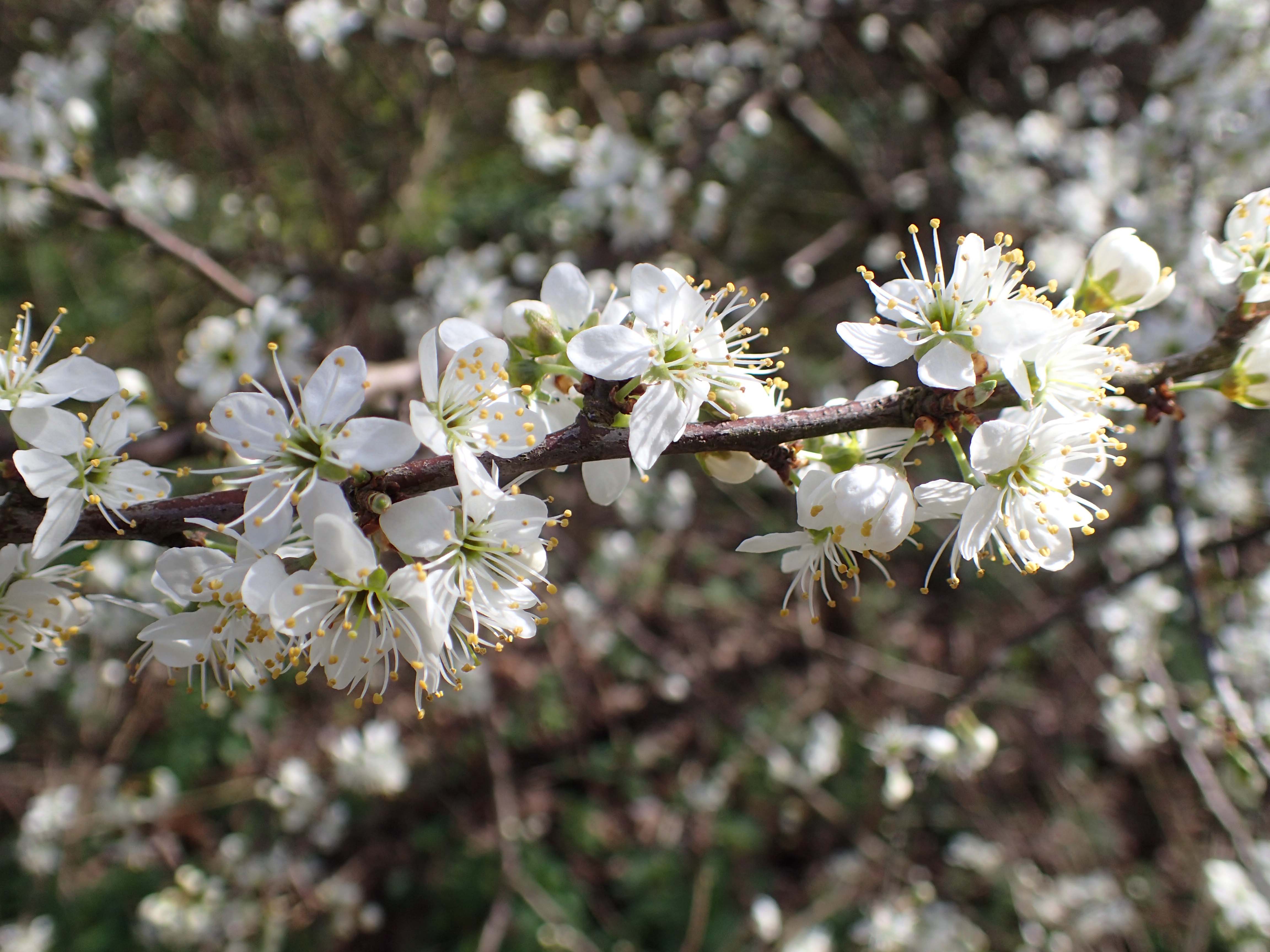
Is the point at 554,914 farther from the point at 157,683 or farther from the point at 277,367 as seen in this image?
the point at 277,367

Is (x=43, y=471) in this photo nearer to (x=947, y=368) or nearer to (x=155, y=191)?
(x=947, y=368)

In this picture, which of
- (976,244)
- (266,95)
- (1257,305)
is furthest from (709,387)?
(266,95)

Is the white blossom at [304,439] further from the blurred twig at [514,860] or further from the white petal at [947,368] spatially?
the blurred twig at [514,860]

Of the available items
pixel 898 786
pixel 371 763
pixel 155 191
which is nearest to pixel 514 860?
pixel 371 763

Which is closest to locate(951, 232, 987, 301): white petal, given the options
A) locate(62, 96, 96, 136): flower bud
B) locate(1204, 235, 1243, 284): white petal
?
locate(1204, 235, 1243, 284): white petal

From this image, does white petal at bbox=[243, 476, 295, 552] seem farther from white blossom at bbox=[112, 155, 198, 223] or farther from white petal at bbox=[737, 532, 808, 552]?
white blossom at bbox=[112, 155, 198, 223]

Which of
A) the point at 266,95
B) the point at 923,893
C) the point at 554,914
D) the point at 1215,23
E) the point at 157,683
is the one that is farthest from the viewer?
the point at 266,95

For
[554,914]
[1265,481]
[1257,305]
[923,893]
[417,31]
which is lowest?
[554,914]
